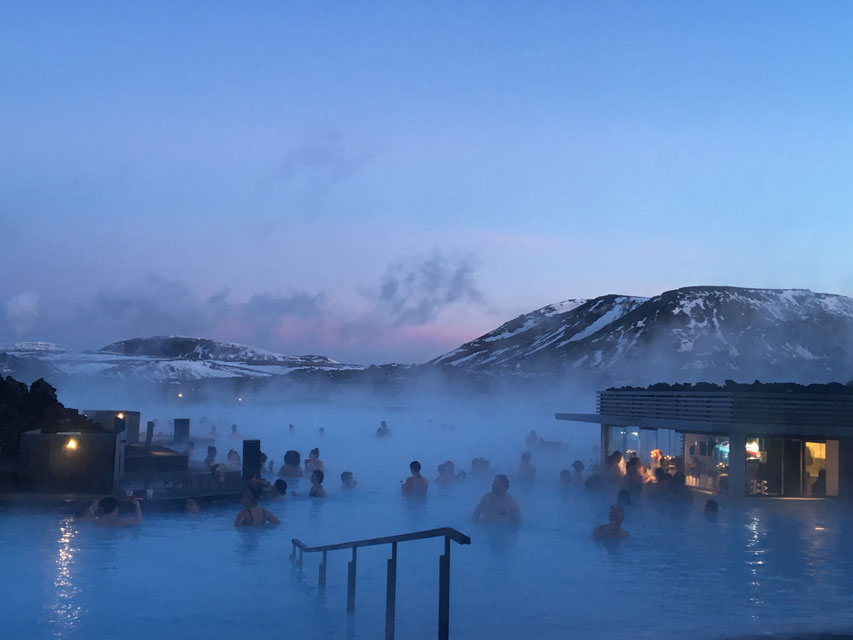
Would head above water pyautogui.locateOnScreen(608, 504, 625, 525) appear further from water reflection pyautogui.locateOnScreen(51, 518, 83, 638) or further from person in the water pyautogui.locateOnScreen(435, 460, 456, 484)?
person in the water pyautogui.locateOnScreen(435, 460, 456, 484)

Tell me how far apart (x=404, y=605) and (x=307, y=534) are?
5.34 metres

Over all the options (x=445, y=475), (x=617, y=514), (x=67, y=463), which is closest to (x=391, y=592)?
(x=617, y=514)

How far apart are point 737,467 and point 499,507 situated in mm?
5266

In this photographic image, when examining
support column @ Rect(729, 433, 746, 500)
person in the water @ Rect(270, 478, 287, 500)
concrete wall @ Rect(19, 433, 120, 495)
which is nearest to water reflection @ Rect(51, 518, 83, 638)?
concrete wall @ Rect(19, 433, 120, 495)

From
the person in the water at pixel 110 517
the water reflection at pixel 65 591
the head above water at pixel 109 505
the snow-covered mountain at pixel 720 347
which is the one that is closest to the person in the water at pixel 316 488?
the person in the water at pixel 110 517

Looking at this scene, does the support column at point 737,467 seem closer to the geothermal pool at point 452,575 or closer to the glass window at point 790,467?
the glass window at point 790,467

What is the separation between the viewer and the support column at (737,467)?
16.6 metres

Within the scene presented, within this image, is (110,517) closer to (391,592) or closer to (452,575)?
(452,575)

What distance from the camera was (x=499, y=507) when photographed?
15.3 meters

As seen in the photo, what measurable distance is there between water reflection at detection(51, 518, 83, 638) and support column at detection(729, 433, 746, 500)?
40.3 feet

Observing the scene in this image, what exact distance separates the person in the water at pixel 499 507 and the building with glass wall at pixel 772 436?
14.9ft

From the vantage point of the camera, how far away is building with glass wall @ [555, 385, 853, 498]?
54.1 ft

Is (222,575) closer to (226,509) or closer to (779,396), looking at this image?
(226,509)

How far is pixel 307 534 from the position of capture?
1470cm
